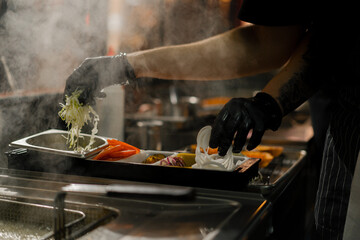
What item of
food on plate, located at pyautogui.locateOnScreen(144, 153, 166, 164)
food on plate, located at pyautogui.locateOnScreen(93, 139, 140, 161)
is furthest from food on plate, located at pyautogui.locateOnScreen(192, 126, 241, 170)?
food on plate, located at pyautogui.locateOnScreen(93, 139, 140, 161)

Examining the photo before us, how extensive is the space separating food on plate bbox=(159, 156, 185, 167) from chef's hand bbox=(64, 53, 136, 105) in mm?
379

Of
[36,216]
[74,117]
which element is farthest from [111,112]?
[36,216]

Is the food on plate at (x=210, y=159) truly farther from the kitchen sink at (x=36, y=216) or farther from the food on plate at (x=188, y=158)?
the kitchen sink at (x=36, y=216)

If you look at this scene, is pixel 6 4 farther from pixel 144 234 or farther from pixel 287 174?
pixel 287 174

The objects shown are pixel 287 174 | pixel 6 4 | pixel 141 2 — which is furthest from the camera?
pixel 141 2

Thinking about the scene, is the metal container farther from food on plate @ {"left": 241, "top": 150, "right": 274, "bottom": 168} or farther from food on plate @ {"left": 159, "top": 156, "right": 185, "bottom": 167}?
food on plate @ {"left": 241, "top": 150, "right": 274, "bottom": 168}

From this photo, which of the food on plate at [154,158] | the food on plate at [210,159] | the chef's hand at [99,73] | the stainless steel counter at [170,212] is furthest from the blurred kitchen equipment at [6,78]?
the food on plate at [210,159]

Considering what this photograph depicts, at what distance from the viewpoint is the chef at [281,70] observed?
1158 millimetres

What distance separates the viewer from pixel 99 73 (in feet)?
4.98

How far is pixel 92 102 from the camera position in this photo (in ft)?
5.24

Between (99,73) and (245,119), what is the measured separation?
71cm

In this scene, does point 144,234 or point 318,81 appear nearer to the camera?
point 144,234

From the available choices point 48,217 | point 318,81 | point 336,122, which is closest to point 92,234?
point 48,217

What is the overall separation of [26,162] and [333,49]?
1.26 meters
